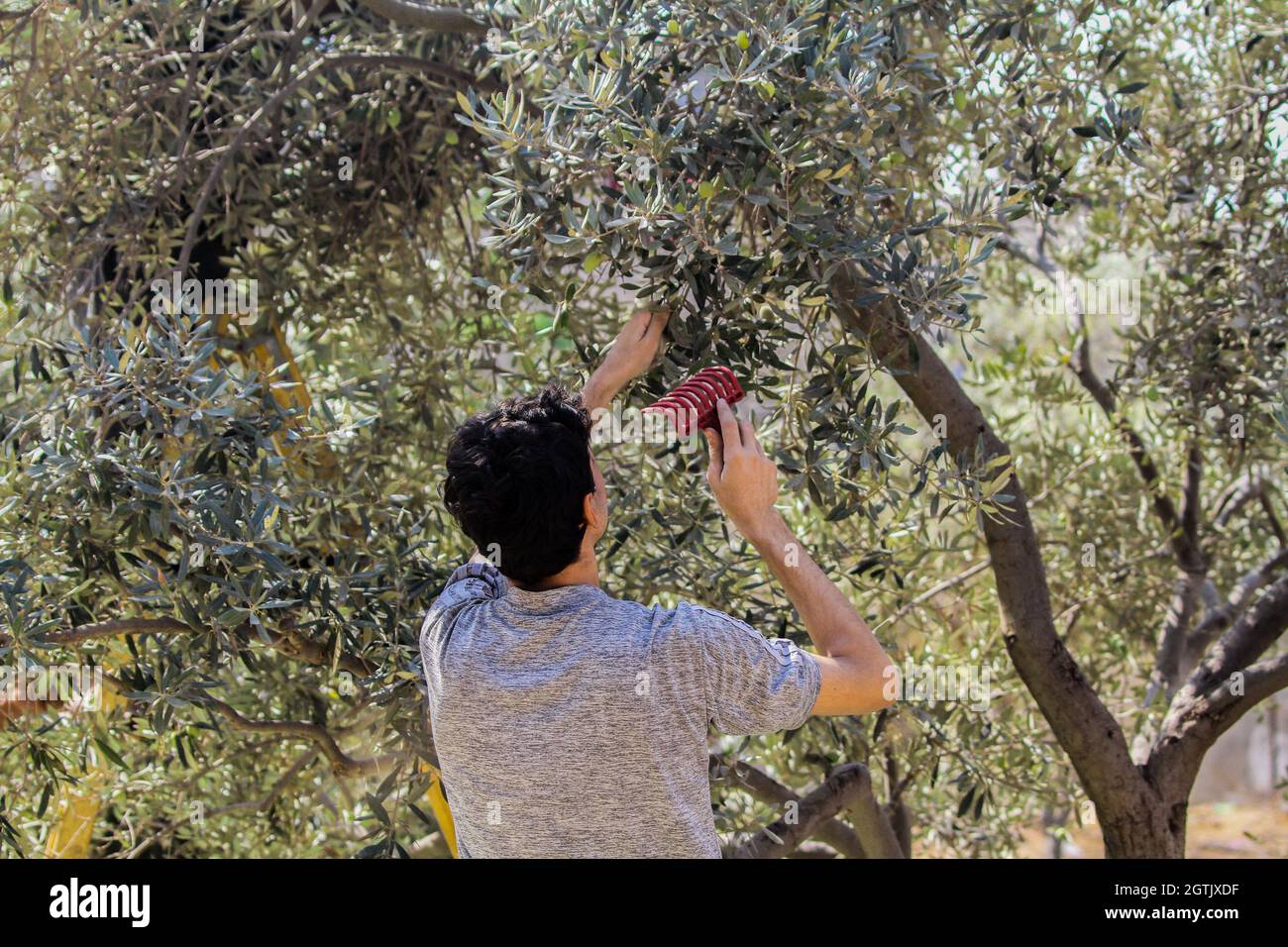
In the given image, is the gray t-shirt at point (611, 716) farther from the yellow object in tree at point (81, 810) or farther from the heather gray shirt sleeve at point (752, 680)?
the yellow object in tree at point (81, 810)

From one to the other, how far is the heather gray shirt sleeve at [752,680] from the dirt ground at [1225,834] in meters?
6.85

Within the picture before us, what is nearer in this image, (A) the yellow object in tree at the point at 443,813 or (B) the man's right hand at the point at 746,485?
(B) the man's right hand at the point at 746,485

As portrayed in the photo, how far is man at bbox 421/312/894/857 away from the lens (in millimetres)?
1771

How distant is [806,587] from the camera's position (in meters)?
1.89

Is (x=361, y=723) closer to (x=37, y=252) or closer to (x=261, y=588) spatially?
(x=261, y=588)

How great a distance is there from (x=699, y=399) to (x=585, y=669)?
17.5 inches

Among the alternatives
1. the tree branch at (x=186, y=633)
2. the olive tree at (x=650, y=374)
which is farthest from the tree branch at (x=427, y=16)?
the tree branch at (x=186, y=633)

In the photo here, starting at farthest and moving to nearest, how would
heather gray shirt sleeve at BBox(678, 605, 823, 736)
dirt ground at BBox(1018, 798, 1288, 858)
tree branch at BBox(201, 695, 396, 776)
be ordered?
dirt ground at BBox(1018, 798, 1288, 858) < tree branch at BBox(201, 695, 396, 776) < heather gray shirt sleeve at BBox(678, 605, 823, 736)

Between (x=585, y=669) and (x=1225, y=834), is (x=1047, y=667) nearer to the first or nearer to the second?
(x=585, y=669)

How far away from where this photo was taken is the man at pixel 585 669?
177 centimetres

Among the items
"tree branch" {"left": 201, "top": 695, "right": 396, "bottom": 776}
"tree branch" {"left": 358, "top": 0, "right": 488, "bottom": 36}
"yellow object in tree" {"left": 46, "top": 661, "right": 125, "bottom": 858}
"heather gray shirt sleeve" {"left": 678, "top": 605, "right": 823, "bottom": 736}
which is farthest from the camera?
"yellow object in tree" {"left": 46, "top": 661, "right": 125, "bottom": 858}

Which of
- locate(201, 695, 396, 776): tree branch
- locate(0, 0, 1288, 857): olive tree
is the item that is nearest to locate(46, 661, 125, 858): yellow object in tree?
locate(0, 0, 1288, 857): olive tree

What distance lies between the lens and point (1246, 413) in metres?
3.78

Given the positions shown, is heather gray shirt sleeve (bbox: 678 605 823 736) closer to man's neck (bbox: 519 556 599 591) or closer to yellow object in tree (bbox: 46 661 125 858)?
man's neck (bbox: 519 556 599 591)
